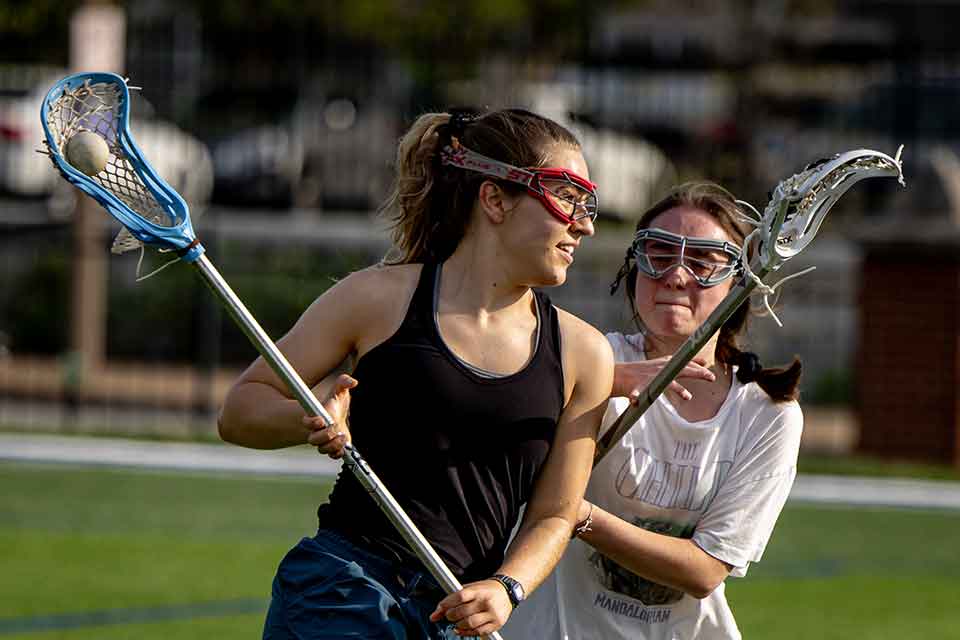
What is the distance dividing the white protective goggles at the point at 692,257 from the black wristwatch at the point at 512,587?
2.90ft

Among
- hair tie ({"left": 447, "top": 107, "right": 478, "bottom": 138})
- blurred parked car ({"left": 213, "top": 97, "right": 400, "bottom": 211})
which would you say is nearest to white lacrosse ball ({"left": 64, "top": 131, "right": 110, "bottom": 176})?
hair tie ({"left": 447, "top": 107, "right": 478, "bottom": 138})

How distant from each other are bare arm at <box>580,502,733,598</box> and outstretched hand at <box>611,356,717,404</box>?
274mm

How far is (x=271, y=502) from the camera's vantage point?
438 inches

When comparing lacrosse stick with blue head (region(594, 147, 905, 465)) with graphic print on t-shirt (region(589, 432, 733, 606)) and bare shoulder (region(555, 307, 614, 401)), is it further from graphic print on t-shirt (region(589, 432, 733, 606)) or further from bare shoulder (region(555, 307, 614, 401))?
graphic print on t-shirt (region(589, 432, 733, 606))

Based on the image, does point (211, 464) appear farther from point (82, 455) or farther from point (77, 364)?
point (77, 364)

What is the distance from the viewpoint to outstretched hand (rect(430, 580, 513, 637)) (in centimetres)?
383

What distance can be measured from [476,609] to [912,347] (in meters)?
10.2

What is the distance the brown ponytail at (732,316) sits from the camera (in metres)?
4.42

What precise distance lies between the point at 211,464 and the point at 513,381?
29.1 ft

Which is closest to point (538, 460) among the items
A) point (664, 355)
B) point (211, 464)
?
point (664, 355)

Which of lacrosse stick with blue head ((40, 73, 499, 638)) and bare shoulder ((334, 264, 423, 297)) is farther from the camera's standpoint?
bare shoulder ((334, 264, 423, 297))

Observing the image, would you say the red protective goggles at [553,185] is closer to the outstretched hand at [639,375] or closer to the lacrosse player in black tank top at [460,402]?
the lacrosse player in black tank top at [460,402]

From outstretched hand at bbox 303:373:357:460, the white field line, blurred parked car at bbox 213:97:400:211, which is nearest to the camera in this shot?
outstretched hand at bbox 303:373:357:460

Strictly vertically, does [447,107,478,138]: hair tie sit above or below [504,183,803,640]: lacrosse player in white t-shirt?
above
